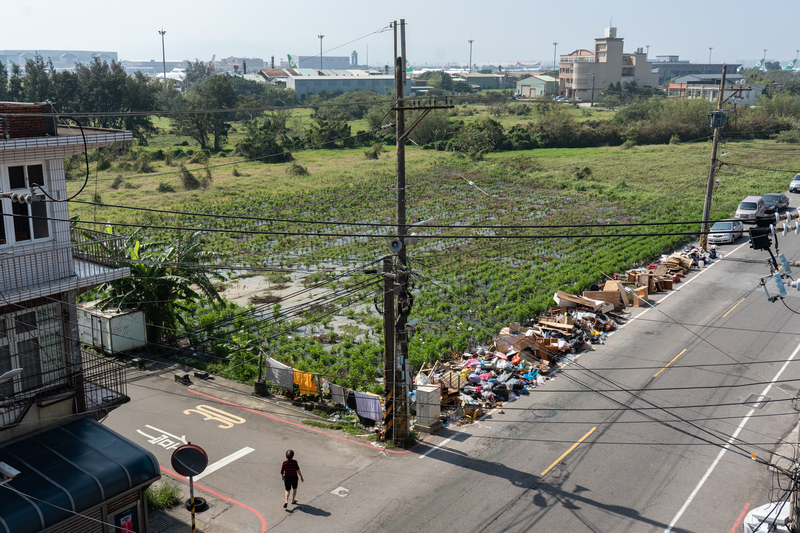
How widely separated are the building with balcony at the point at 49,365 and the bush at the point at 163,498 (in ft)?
3.68

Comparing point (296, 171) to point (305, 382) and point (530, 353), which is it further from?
point (305, 382)

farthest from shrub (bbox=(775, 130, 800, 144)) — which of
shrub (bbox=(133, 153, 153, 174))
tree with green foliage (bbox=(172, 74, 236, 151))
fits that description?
shrub (bbox=(133, 153, 153, 174))

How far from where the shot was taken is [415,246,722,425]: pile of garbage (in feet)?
59.9

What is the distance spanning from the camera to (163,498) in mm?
13406

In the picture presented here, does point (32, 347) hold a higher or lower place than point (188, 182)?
lower

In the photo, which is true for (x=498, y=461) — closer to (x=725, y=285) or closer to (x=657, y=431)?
(x=657, y=431)

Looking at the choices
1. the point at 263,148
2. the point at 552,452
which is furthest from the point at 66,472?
the point at 263,148

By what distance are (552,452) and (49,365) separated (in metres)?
11.2

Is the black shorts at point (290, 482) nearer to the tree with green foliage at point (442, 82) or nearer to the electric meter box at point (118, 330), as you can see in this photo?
the electric meter box at point (118, 330)

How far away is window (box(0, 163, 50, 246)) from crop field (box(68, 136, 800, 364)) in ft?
14.1

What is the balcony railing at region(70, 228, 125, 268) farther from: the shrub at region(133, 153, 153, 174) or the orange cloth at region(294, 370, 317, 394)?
the shrub at region(133, 153, 153, 174)

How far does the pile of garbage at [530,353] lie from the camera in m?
18.3

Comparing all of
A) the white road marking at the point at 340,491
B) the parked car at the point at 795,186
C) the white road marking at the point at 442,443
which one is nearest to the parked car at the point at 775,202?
the parked car at the point at 795,186

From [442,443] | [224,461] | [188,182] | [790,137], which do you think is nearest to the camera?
[224,461]
